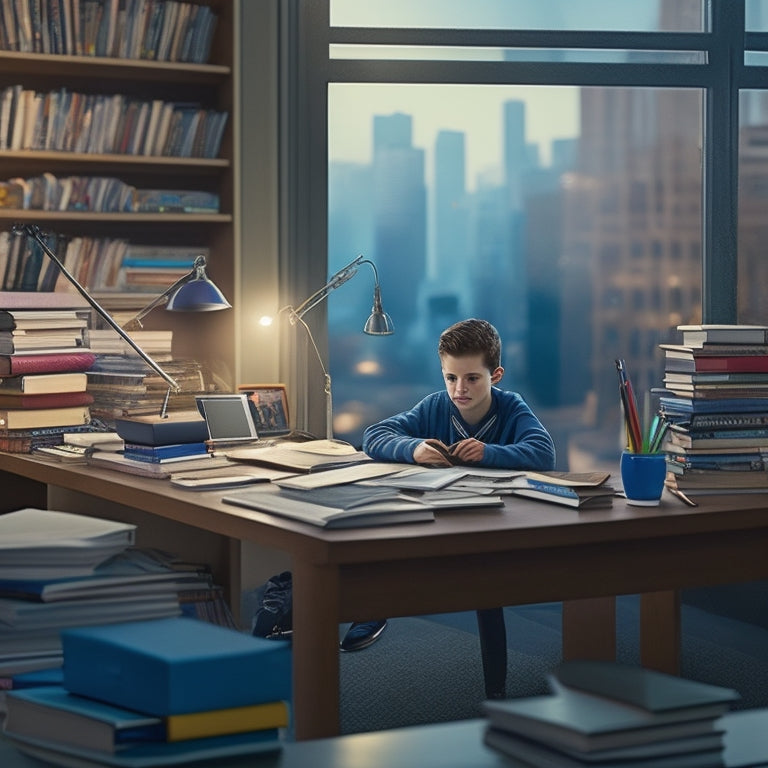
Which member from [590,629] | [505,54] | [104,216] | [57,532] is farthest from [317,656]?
[505,54]

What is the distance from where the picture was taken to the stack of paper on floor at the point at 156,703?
109cm

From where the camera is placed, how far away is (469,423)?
11.1ft

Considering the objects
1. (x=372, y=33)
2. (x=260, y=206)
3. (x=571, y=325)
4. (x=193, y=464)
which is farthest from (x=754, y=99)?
(x=193, y=464)

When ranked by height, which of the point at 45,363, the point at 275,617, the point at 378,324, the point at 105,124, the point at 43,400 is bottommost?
the point at 275,617

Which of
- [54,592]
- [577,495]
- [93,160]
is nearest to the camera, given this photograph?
[54,592]

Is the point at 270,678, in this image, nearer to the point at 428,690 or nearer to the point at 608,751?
the point at 608,751

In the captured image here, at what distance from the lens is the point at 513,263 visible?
429 cm

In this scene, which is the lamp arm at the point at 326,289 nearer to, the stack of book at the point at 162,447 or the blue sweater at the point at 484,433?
the blue sweater at the point at 484,433

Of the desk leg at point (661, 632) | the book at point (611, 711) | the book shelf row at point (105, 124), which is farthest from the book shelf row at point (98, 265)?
the book at point (611, 711)

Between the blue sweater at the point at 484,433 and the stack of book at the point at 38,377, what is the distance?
880 millimetres

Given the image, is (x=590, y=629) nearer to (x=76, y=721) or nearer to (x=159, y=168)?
(x=76, y=721)

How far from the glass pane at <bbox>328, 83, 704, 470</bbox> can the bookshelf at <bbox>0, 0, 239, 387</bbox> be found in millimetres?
400

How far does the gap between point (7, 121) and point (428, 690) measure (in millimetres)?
2194

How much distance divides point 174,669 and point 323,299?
10.3 feet
